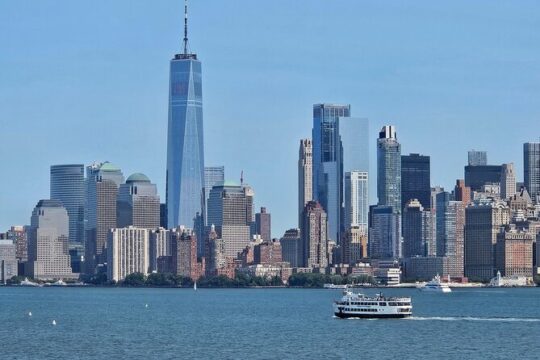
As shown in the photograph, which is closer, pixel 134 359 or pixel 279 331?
pixel 134 359

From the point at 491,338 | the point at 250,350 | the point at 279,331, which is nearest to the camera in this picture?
the point at 250,350

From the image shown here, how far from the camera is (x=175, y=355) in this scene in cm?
10950

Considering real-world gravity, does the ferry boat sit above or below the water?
above

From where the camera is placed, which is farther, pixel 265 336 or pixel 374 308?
pixel 374 308

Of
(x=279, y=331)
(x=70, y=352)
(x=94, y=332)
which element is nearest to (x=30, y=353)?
(x=70, y=352)

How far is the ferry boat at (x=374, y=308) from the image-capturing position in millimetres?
148750

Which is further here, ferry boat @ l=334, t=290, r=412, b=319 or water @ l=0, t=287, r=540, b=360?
ferry boat @ l=334, t=290, r=412, b=319

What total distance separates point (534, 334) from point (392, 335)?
13.0 metres

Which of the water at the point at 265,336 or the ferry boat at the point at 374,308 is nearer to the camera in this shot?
the water at the point at 265,336

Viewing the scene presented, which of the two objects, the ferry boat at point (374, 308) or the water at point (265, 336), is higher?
the ferry boat at point (374, 308)

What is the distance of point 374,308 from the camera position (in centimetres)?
14888

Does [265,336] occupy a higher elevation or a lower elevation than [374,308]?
lower

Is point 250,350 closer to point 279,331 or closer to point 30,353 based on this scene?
point 30,353

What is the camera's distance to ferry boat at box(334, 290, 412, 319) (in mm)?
148750
